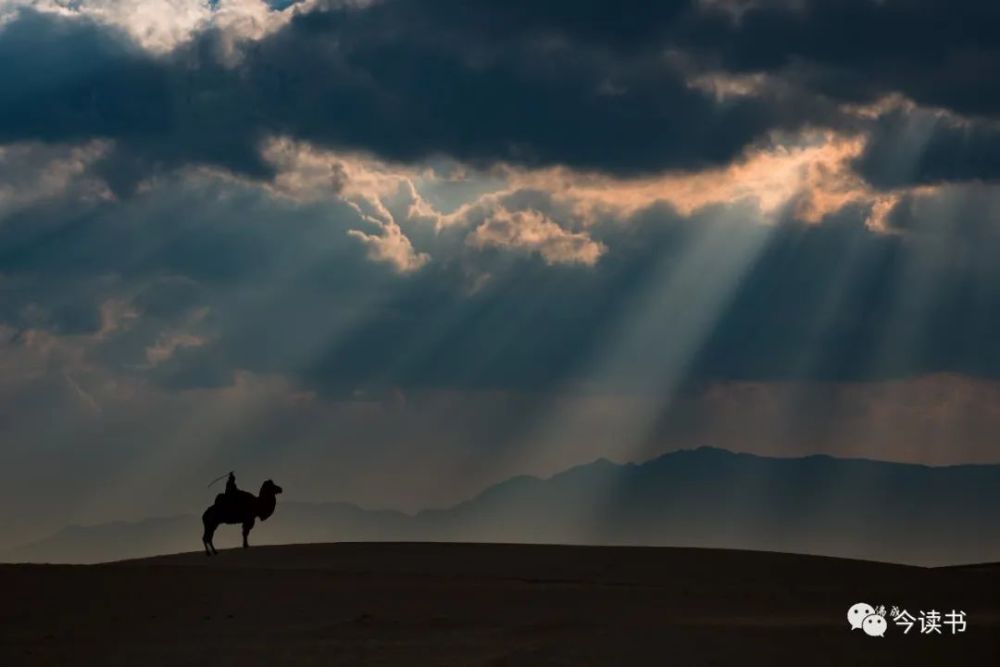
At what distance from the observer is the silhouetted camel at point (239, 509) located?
3684 centimetres

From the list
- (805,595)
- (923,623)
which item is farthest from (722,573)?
(923,623)

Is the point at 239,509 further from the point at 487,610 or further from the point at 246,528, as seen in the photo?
the point at 487,610

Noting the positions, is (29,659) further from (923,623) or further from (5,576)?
(923,623)

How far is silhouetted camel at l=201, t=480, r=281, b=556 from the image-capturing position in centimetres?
3684
